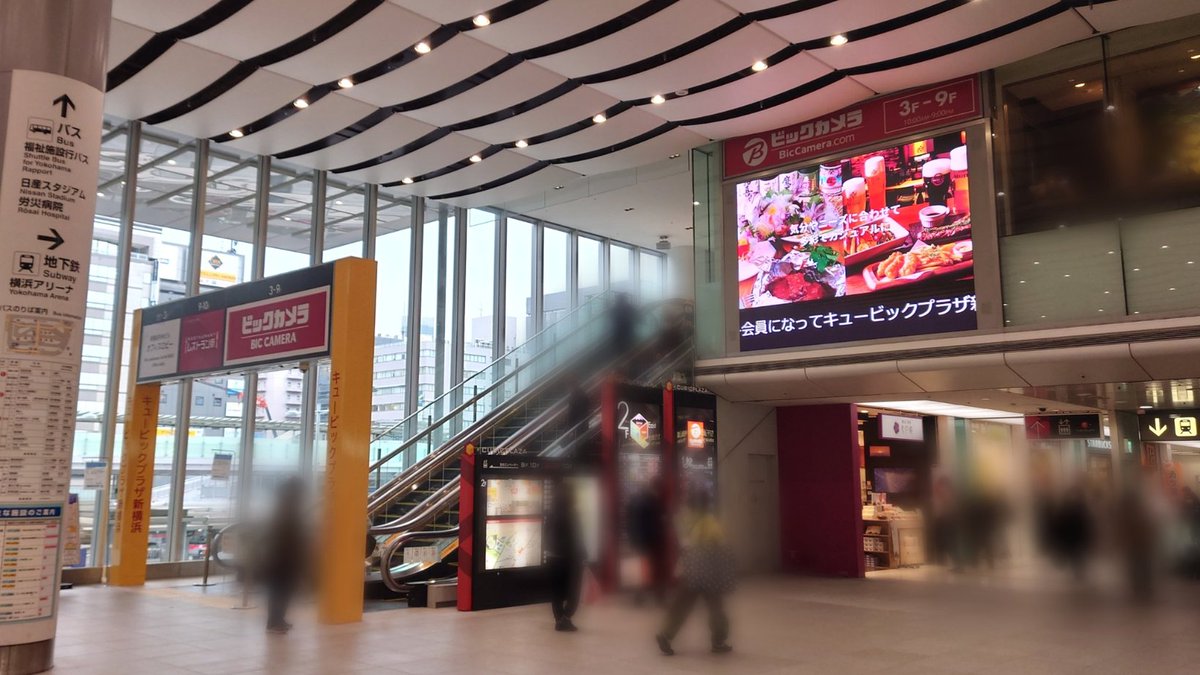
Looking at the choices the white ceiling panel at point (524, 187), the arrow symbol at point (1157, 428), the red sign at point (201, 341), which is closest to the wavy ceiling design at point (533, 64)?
the white ceiling panel at point (524, 187)

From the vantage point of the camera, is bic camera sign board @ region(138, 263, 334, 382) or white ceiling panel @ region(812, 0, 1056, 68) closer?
bic camera sign board @ region(138, 263, 334, 382)

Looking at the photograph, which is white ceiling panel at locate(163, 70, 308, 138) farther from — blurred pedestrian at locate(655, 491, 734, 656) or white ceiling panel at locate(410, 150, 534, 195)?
blurred pedestrian at locate(655, 491, 734, 656)

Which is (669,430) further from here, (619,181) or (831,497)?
(619,181)

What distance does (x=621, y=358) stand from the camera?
13445 millimetres

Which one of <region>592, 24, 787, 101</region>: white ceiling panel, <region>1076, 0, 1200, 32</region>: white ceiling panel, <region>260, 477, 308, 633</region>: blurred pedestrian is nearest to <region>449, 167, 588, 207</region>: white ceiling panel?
<region>592, 24, 787, 101</region>: white ceiling panel

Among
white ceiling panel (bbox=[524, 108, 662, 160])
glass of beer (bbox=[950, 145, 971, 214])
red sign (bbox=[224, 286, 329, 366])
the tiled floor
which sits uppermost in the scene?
white ceiling panel (bbox=[524, 108, 662, 160])

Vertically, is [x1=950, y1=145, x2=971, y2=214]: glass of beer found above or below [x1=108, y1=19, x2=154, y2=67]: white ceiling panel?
below

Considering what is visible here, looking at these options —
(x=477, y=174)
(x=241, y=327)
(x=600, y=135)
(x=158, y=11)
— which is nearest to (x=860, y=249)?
(x=600, y=135)

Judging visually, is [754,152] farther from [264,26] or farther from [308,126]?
[264,26]

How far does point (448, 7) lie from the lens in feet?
31.6

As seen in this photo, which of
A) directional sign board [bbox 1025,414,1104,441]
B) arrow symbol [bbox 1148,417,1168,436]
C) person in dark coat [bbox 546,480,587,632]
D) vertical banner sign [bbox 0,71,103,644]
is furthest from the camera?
arrow symbol [bbox 1148,417,1168,436]

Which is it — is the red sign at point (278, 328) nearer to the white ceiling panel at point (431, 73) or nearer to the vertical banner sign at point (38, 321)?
the vertical banner sign at point (38, 321)

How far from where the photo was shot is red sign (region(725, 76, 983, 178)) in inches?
446

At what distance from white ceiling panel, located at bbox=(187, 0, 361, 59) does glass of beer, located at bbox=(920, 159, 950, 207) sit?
7097 mm
